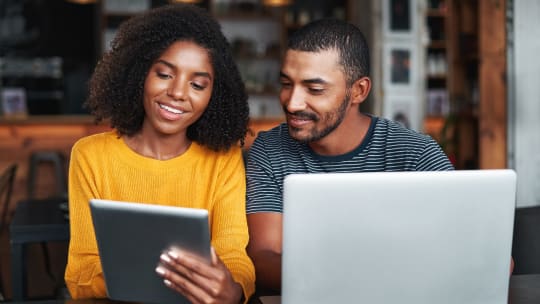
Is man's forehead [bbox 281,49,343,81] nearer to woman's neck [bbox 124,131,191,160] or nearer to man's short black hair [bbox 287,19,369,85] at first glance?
man's short black hair [bbox 287,19,369,85]

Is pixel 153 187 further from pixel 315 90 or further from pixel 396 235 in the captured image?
pixel 396 235

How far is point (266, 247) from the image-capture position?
5.33ft

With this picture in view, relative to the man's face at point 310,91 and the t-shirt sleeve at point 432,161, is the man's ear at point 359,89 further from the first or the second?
the t-shirt sleeve at point 432,161

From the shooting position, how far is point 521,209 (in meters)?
1.80

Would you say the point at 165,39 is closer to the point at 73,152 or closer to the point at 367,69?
the point at 73,152

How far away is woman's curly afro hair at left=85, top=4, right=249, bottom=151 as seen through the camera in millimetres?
1768

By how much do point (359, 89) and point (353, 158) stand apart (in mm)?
203

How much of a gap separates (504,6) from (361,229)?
8.14 feet

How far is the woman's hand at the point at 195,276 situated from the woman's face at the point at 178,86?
0.52 meters

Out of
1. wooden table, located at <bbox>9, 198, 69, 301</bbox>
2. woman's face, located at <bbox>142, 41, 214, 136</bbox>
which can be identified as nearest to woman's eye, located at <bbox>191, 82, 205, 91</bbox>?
woman's face, located at <bbox>142, 41, 214, 136</bbox>

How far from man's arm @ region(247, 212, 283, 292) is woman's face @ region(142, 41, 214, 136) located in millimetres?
313

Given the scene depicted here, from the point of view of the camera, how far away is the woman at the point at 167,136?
5.29 ft

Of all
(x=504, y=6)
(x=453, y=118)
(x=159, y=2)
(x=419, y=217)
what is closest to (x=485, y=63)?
(x=504, y=6)

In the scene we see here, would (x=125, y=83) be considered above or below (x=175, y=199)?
above
